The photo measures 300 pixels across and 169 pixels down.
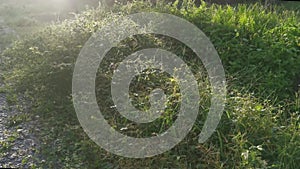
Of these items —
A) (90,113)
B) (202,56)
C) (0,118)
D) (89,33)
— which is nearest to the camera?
(90,113)

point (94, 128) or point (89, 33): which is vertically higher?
point (89, 33)

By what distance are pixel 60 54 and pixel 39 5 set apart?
5.72 metres

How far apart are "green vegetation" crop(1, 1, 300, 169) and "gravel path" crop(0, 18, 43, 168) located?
0.09 meters

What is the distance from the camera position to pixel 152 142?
9.64 feet

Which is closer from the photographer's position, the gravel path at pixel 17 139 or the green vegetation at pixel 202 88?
the green vegetation at pixel 202 88

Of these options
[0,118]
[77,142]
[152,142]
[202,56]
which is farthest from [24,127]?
[202,56]

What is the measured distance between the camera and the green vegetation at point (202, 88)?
2.86 meters

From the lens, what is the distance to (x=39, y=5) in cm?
964

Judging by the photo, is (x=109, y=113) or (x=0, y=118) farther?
(x=0, y=118)

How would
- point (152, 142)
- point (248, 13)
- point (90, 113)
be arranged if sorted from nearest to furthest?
point (152, 142) < point (90, 113) < point (248, 13)

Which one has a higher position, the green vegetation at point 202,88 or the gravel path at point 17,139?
the green vegetation at point 202,88

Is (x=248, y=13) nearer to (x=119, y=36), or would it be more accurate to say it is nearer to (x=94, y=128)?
(x=119, y=36)

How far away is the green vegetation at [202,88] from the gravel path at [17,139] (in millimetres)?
92

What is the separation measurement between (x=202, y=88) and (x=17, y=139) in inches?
61.4
